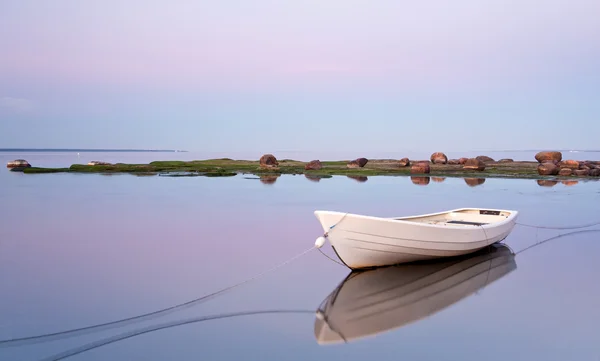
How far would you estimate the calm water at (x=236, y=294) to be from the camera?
7301 mm

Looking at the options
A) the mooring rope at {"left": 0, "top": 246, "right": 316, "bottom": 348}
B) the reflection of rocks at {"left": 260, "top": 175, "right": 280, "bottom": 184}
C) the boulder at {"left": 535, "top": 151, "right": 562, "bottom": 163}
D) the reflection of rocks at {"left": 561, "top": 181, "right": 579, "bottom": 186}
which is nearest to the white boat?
the mooring rope at {"left": 0, "top": 246, "right": 316, "bottom": 348}

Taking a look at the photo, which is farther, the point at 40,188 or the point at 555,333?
the point at 40,188

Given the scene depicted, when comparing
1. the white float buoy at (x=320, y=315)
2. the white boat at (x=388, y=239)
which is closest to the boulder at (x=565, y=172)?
the white boat at (x=388, y=239)

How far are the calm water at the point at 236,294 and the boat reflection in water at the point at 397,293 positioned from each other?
0.31 ft

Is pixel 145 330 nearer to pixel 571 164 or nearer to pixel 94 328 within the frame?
pixel 94 328

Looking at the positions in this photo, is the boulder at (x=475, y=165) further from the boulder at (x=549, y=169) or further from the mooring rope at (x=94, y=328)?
the mooring rope at (x=94, y=328)

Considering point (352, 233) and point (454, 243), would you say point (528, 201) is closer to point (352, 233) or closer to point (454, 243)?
point (454, 243)

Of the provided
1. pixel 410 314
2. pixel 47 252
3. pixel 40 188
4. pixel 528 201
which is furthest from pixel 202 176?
pixel 410 314

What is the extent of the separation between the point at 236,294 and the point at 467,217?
843cm

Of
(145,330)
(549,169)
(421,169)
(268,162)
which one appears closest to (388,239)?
(145,330)

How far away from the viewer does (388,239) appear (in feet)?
35.2

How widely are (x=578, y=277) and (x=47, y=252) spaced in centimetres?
1269

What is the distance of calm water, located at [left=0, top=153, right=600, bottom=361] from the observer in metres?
7.30

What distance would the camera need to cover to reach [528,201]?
87.0 feet
